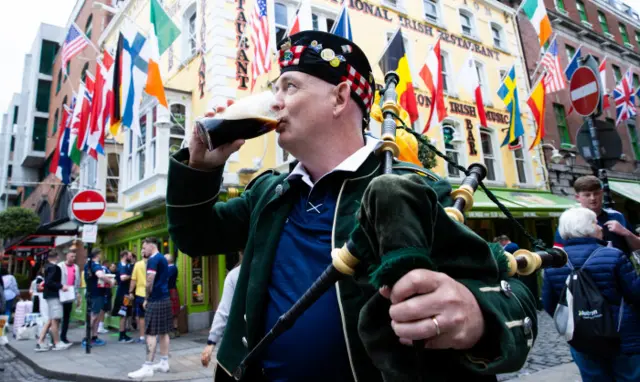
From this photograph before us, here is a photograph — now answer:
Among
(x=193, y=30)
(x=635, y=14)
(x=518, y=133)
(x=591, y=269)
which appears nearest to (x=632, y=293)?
(x=591, y=269)

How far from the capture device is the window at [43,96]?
31594 mm

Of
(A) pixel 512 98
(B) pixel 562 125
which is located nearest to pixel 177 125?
(A) pixel 512 98

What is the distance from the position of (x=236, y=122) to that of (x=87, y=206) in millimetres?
8273

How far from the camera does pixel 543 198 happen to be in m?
15.4

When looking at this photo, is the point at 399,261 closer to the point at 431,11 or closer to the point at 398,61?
the point at 398,61

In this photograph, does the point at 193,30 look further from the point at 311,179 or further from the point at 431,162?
the point at 311,179

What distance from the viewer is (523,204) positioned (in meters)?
13.8

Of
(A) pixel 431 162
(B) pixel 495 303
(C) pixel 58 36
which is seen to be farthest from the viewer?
(C) pixel 58 36

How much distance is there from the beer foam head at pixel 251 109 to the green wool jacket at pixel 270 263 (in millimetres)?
245

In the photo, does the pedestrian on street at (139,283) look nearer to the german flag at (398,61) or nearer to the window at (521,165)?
the german flag at (398,61)

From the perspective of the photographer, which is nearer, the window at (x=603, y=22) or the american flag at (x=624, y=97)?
the american flag at (x=624, y=97)

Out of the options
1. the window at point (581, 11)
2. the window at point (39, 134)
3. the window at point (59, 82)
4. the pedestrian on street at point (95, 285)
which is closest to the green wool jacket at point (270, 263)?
the pedestrian on street at point (95, 285)

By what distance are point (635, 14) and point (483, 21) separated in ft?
63.5

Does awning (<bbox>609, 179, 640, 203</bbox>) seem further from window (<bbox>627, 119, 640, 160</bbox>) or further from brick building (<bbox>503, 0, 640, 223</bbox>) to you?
window (<bbox>627, 119, 640, 160</bbox>)
